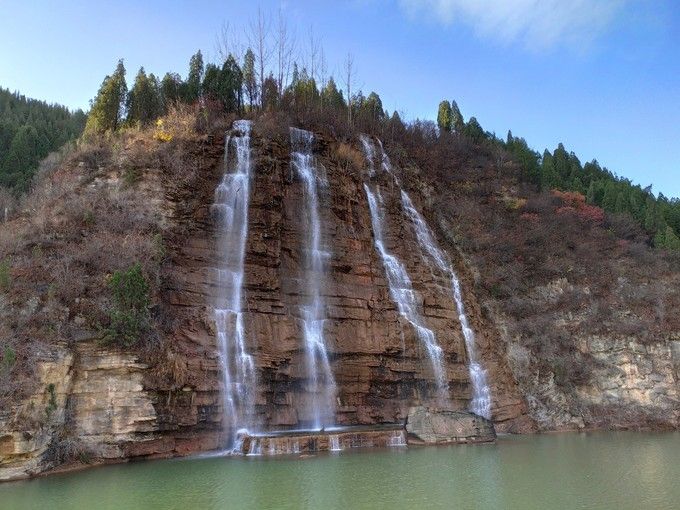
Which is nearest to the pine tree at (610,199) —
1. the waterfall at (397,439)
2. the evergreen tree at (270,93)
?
the evergreen tree at (270,93)

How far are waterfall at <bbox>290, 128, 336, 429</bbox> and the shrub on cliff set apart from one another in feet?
24.1

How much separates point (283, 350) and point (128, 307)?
6753mm

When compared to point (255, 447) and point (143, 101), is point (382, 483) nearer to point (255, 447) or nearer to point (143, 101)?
point (255, 447)

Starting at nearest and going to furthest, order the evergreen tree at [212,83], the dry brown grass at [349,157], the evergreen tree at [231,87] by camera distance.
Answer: the dry brown grass at [349,157] < the evergreen tree at [212,83] < the evergreen tree at [231,87]

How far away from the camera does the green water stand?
1236cm

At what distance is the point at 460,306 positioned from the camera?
3161 cm

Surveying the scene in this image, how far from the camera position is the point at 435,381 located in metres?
26.7

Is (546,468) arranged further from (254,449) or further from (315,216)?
(315,216)

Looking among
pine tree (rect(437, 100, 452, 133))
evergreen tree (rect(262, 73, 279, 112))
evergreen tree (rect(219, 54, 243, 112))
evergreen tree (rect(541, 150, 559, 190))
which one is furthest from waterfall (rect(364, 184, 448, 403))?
pine tree (rect(437, 100, 452, 133))

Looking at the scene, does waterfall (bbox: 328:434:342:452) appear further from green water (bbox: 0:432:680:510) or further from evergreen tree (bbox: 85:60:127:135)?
evergreen tree (bbox: 85:60:127:135)

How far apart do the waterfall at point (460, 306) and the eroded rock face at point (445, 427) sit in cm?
359

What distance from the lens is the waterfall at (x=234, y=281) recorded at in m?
22.1

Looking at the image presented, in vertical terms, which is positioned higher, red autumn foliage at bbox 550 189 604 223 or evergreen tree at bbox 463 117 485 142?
evergreen tree at bbox 463 117 485 142

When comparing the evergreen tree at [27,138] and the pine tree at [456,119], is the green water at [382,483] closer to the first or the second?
the evergreen tree at [27,138]
